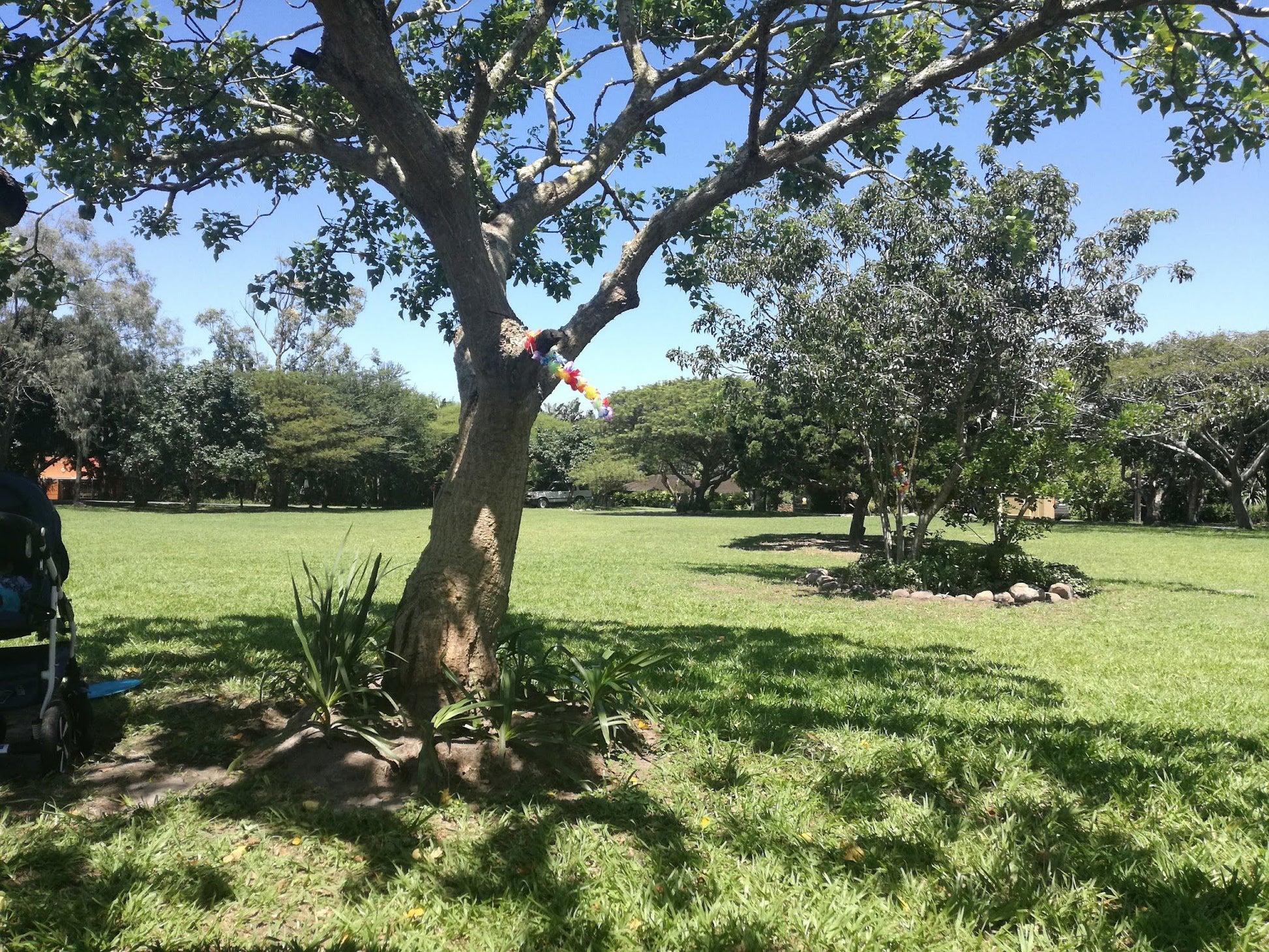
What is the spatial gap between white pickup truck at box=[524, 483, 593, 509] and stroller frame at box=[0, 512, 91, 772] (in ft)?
161

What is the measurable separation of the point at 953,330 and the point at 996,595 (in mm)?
3611

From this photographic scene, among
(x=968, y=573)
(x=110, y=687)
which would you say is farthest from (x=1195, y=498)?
(x=110, y=687)

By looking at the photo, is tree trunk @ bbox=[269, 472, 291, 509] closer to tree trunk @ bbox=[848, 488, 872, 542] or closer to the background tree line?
the background tree line

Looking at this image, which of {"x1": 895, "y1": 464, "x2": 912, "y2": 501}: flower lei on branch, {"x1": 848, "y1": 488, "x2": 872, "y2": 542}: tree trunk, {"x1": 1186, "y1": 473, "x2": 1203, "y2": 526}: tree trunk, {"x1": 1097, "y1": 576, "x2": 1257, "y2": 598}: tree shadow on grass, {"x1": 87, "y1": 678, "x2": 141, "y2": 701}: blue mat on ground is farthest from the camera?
{"x1": 1186, "y1": 473, "x2": 1203, "y2": 526}: tree trunk

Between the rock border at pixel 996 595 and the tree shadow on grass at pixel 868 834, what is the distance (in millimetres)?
6028

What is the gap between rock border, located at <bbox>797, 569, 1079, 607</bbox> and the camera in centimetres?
1056

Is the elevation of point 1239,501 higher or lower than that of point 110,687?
higher

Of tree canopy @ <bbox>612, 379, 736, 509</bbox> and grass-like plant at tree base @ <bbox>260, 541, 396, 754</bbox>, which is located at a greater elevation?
tree canopy @ <bbox>612, 379, 736, 509</bbox>

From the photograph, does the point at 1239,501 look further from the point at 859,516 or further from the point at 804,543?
the point at 804,543

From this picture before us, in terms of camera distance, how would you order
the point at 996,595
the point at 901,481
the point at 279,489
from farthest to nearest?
the point at 279,489 < the point at 901,481 < the point at 996,595

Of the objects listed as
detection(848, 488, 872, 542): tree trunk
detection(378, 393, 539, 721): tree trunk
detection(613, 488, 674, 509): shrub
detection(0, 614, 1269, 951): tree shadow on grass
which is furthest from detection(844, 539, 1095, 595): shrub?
detection(613, 488, 674, 509): shrub

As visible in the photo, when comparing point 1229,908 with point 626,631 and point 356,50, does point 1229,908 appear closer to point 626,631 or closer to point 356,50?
point 356,50

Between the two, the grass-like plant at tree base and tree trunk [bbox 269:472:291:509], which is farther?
tree trunk [bbox 269:472:291:509]

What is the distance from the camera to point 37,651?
148 inches
